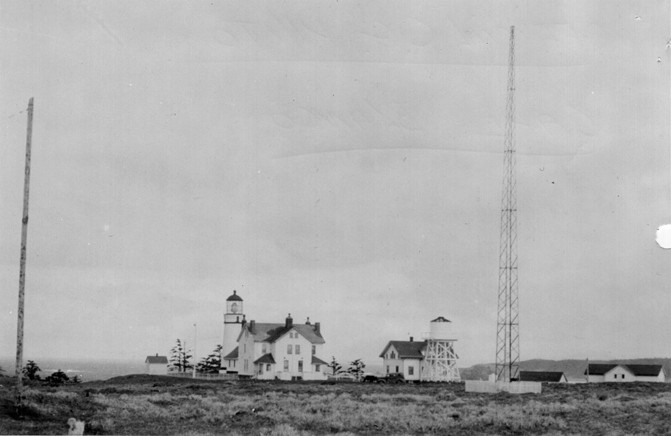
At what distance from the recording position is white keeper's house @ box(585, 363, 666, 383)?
299ft

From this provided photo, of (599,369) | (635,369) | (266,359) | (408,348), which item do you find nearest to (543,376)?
(599,369)

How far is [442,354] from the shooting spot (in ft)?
249

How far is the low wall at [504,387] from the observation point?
44375 mm

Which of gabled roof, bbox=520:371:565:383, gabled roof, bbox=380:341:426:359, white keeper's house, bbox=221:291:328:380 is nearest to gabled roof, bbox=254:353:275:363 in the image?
white keeper's house, bbox=221:291:328:380

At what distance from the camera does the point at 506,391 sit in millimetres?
44250

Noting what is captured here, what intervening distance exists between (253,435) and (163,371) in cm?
6197

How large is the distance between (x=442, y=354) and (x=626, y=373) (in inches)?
1115

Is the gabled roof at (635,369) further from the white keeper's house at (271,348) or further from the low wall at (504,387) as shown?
the low wall at (504,387)

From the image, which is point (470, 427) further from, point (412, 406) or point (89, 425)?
point (89, 425)

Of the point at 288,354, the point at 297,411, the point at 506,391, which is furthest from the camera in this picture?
the point at 288,354

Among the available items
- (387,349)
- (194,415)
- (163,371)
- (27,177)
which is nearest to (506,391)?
(194,415)

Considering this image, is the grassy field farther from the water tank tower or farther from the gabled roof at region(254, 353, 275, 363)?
Answer: the water tank tower

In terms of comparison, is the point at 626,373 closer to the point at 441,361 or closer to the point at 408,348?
the point at 408,348

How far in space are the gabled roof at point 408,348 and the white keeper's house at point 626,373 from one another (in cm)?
2135
